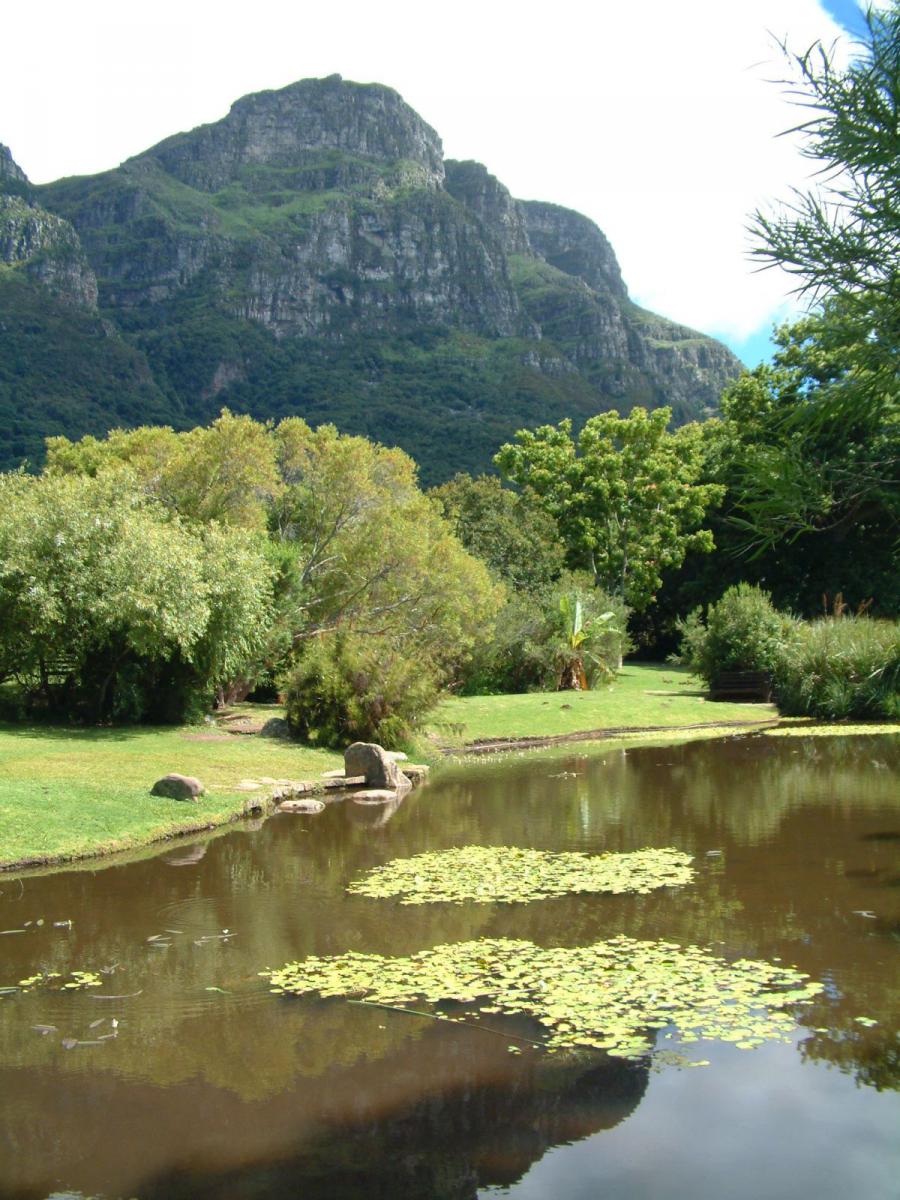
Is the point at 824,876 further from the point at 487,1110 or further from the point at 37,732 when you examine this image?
the point at 37,732

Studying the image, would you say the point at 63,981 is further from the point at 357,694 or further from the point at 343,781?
the point at 357,694

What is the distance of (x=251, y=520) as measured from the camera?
93.9ft

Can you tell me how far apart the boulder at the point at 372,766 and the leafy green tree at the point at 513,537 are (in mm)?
23178

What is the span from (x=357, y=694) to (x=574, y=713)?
861 cm

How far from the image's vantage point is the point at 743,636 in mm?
32844

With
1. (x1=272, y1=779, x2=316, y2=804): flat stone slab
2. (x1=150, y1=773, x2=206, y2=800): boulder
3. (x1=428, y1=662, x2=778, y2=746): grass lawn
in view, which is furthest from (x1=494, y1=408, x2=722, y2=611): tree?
(x1=150, y1=773, x2=206, y2=800): boulder

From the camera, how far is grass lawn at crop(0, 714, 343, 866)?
13.1 m

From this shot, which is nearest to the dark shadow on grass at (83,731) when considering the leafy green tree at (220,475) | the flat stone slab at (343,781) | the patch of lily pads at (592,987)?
the flat stone slab at (343,781)

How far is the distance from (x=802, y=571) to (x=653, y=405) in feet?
393

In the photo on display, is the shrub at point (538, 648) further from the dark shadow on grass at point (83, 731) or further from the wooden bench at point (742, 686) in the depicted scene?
the dark shadow on grass at point (83, 731)

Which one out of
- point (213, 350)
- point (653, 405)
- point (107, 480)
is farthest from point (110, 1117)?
point (653, 405)

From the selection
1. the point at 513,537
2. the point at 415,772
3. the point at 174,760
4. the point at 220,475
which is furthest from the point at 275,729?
the point at 513,537

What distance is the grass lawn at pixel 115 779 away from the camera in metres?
13.1

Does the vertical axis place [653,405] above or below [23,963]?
above
